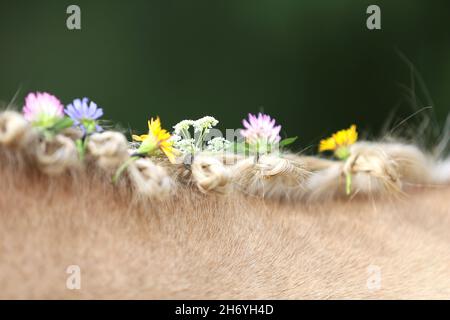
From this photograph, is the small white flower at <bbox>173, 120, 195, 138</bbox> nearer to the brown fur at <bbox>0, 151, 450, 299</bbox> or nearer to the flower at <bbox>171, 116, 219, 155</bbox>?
the flower at <bbox>171, 116, 219, 155</bbox>

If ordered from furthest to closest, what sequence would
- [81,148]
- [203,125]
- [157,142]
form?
[203,125] < [157,142] < [81,148]

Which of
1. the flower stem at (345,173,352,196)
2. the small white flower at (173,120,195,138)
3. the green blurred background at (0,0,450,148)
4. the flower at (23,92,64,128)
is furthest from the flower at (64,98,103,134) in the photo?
the green blurred background at (0,0,450,148)

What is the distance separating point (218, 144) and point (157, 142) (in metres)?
0.12

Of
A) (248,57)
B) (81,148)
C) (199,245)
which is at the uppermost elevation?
(248,57)

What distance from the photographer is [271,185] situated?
0.73 m

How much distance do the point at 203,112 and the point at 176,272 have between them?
2175 mm

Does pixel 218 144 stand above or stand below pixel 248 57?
below

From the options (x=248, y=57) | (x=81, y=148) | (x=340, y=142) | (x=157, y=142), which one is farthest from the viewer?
(x=248, y=57)

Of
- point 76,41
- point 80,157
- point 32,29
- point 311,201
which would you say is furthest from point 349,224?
point 32,29

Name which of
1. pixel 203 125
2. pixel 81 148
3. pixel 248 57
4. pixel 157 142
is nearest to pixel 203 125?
pixel 203 125

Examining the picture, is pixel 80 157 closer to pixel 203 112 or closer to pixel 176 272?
pixel 176 272

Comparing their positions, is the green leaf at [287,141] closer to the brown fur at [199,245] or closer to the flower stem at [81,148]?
the brown fur at [199,245]

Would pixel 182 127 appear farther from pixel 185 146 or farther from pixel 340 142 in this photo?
pixel 340 142

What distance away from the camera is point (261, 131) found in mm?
A: 788
